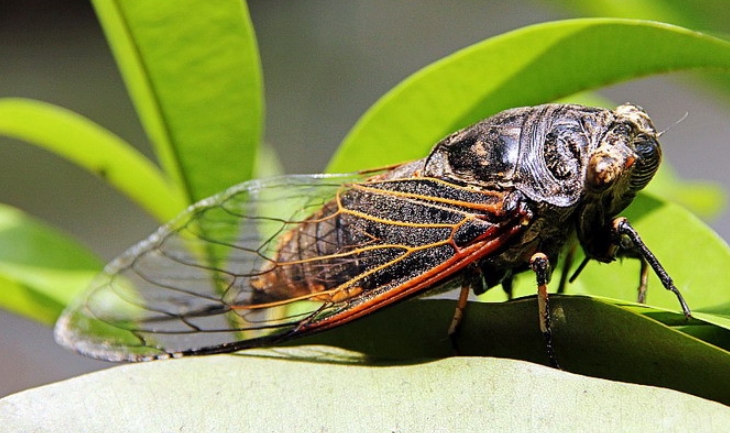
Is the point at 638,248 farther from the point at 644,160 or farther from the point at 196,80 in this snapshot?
the point at 196,80

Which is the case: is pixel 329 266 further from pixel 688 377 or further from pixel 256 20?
pixel 256 20

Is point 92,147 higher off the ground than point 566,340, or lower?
higher

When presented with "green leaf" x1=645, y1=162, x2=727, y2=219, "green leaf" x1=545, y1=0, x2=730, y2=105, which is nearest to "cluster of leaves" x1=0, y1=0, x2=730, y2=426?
"green leaf" x1=545, y1=0, x2=730, y2=105

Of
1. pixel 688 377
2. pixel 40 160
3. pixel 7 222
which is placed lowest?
pixel 688 377

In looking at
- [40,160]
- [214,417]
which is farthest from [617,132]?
[40,160]

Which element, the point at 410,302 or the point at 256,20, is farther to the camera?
the point at 256,20

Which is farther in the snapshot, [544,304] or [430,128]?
[430,128]

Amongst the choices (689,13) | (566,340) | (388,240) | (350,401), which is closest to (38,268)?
(388,240)

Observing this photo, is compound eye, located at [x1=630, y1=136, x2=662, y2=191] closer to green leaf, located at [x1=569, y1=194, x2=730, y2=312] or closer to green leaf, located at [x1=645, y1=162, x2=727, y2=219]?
green leaf, located at [x1=569, y1=194, x2=730, y2=312]
